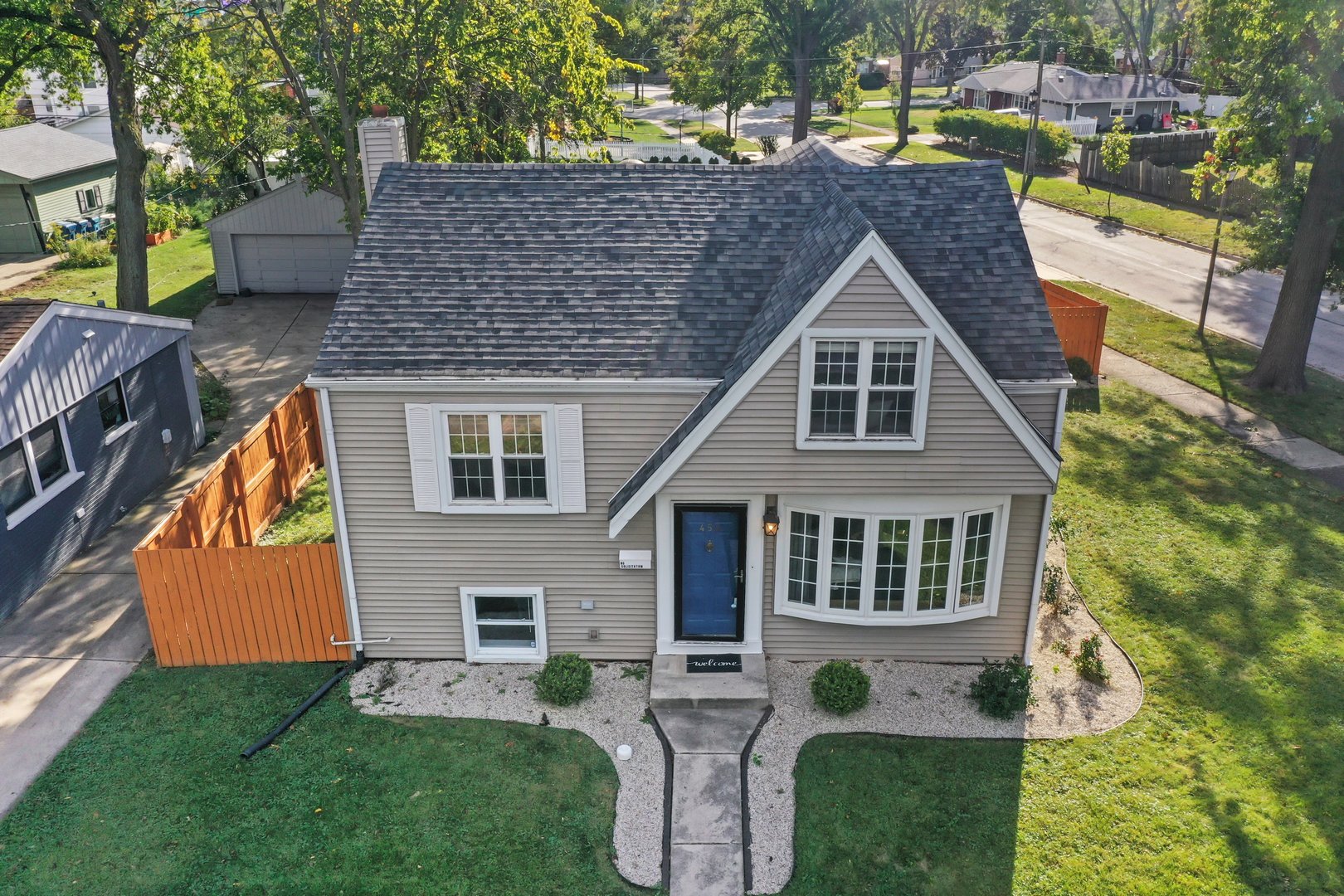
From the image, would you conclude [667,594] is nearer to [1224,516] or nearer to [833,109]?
[1224,516]

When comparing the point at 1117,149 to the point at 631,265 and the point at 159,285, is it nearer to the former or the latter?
the point at 631,265

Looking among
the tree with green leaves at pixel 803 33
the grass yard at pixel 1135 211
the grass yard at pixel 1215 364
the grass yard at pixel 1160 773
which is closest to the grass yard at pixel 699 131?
the tree with green leaves at pixel 803 33

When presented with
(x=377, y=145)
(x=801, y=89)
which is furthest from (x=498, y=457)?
(x=801, y=89)

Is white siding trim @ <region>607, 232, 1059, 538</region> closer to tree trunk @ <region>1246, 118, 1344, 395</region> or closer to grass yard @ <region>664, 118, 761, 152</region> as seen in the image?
tree trunk @ <region>1246, 118, 1344, 395</region>

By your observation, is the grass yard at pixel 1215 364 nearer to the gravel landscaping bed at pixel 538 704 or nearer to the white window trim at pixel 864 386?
the white window trim at pixel 864 386

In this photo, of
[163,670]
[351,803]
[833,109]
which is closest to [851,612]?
[351,803]

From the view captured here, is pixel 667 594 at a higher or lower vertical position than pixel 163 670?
higher

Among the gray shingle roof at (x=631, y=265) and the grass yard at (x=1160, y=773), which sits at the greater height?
the gray shingle roof at (x=631, y=265)
